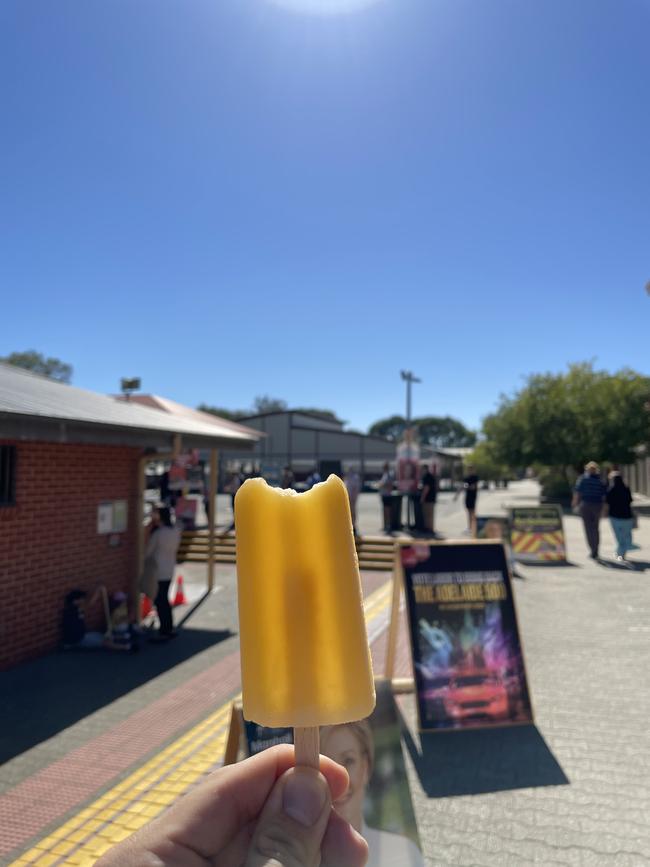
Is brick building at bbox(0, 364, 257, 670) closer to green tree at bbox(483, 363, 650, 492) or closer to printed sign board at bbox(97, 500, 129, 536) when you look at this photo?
printed sign board at bbox(97, 500, 129, 536)

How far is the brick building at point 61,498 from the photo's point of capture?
6.92 m

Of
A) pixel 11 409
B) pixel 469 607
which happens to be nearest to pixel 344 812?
pixel 469 607

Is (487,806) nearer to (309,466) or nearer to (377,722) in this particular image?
(377,722)

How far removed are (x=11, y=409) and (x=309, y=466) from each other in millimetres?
39518

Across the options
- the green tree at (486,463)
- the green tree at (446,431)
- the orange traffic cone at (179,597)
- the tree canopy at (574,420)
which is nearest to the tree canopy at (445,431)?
the green tree at (446,431)

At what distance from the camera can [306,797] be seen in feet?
5.21

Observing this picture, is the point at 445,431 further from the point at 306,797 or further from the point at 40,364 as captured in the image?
the point at 306,797

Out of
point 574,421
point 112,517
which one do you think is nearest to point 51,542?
point 112,517

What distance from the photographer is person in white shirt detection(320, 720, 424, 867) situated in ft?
10.5

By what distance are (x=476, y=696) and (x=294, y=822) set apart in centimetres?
432

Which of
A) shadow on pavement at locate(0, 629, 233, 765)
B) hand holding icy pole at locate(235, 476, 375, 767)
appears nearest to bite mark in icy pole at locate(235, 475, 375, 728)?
hand holding icy pole at locate(235, 476, 375, 767)

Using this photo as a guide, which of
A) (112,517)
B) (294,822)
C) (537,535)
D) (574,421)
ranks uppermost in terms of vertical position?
(574,421)

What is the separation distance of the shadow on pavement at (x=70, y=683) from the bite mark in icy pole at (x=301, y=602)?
453 centimetres

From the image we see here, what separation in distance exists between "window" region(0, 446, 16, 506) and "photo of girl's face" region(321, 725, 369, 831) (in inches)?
217
